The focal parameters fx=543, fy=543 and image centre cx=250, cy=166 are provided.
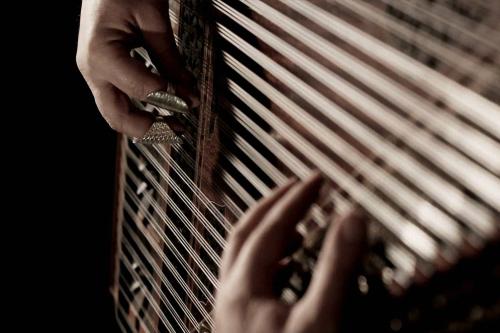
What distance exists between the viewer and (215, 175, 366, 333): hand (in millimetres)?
475

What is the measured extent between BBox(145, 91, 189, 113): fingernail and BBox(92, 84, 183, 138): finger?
68 millimetres

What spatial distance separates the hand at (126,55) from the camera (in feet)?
2.98

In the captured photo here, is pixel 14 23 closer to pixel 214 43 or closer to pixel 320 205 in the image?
pixel 214 43

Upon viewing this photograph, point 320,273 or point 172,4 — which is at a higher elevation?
point 172,4

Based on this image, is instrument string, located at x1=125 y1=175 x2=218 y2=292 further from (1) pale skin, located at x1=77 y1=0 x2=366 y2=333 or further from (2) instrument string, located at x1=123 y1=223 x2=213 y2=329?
(1) pale skin, located at x1=77 y1=0 x2=366 y2=333

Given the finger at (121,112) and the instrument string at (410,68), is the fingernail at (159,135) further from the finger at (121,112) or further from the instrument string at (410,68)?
the instrument string at (410,68)

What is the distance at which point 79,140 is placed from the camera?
1.64m

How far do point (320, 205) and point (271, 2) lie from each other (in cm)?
30

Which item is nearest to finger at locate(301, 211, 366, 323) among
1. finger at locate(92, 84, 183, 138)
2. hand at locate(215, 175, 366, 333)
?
hand at locate(215, 175, 366, 333)

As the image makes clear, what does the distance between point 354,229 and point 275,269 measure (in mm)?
109

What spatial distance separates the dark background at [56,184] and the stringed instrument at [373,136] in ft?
2.40

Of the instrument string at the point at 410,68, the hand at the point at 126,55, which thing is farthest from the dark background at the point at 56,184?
the instrument string at the point at 410,68

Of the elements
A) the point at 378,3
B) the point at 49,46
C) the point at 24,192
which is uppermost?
the point at 49,46

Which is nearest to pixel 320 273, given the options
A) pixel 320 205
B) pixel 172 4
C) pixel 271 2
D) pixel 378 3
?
pixel 320 205
